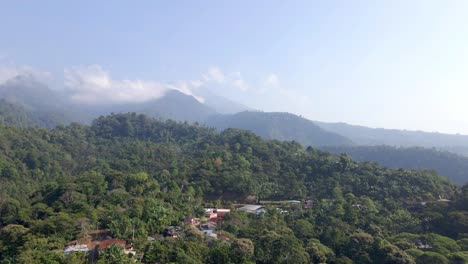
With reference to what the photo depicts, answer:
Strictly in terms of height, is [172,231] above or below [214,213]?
above

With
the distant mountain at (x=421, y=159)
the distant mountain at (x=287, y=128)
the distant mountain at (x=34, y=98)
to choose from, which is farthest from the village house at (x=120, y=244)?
the distant mountain at (x=34, y=98)

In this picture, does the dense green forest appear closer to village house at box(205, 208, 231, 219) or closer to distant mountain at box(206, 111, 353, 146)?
village house at box(205, 208, 231, 219)

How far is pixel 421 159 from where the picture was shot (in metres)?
78.8

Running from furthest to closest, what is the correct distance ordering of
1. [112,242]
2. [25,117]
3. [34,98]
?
[34,98] < [25,117] < [112,242]

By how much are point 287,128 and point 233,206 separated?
11892 cm

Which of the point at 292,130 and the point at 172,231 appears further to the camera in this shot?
the point at 292,130

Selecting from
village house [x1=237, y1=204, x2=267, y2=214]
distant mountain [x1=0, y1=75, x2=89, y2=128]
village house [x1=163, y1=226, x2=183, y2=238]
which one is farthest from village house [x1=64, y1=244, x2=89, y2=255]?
distant mountain [x1=0, y1=75, x2=89, y2=128]

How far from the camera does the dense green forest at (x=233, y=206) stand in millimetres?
17891

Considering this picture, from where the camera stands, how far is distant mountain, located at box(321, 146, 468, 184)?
6906 cm

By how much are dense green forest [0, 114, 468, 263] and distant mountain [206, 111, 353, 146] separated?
90.8m

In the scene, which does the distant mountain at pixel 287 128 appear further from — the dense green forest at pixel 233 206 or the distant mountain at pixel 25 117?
the dense green forest at pixel 233 206

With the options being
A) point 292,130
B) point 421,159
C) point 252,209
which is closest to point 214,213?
point 252,209

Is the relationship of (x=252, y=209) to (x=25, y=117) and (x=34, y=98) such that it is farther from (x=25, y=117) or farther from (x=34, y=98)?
(x=34, y=98)

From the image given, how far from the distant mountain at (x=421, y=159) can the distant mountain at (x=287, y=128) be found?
3841 centimetres
